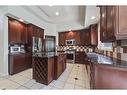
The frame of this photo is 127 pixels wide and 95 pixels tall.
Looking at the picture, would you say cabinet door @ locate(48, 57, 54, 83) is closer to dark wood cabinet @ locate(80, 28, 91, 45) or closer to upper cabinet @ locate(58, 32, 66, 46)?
dark wood cabinet @ locate(80, 28, 91, 45)

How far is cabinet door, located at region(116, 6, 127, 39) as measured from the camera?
4.86 ft

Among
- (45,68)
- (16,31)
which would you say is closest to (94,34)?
(45,68)

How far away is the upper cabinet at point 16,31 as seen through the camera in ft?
14.1

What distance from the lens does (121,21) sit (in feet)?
4.92

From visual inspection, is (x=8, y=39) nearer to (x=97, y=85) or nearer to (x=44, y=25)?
(x=44, y=25)

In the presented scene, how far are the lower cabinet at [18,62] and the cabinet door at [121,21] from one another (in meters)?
3.86

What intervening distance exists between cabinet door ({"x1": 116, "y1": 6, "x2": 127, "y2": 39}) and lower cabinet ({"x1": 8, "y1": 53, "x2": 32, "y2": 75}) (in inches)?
152

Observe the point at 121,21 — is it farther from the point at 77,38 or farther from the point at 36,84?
the point at 77,38

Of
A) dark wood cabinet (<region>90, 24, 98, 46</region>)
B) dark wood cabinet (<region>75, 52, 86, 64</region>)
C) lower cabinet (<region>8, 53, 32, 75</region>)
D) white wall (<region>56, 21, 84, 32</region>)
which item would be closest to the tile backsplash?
dark wood cabinet (<region>90, 24, 98, 46</region>)

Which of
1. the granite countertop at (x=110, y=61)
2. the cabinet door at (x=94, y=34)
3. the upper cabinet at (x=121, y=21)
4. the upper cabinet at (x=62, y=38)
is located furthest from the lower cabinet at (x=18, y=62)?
the upper cabinet at (x=121, y=21)

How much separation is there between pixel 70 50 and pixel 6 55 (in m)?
3.80

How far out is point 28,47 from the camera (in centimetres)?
540

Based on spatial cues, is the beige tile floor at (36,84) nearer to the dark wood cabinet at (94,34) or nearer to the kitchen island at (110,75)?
the kitchen island at (110,75)
